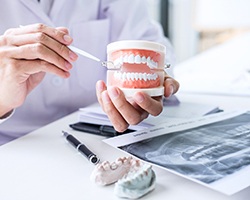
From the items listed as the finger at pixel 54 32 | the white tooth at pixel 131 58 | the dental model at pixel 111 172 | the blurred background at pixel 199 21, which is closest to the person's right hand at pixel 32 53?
the finger at pixel 54 32

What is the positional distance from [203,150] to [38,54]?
0.30m

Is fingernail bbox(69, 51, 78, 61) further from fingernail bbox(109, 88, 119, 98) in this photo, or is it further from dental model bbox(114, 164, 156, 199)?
dental model bbox(114, 164, 156, 199)

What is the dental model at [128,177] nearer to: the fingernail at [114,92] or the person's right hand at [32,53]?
the fingernail at [114,92]

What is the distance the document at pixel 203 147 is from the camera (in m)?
0.42

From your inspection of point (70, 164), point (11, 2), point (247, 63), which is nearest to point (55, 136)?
point (70, 164)

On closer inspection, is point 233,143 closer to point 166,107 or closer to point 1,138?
point 166,107

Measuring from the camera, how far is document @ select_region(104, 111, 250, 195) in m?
0.42

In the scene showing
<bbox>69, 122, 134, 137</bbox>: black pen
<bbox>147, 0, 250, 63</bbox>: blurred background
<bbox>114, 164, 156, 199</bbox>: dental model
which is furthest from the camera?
<bbox>147, 0, 250, 63</bbox>: blurred background

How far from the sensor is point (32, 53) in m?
0.57

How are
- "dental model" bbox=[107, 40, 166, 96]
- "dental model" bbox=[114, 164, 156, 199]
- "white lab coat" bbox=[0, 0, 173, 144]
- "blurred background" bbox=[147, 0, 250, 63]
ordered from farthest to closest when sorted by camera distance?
1. "blurred background" bbox=[147, 0, 250, 63]
2. "white lab coat" bbox=[0, 0, 173, 144]
3. "dental model" bbox=[107, 40, 166, 96]
4. "dental model" bbox=[114, 164, 156, 199]

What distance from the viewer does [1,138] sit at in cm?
85

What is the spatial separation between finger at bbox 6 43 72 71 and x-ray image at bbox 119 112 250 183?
0.18 metres

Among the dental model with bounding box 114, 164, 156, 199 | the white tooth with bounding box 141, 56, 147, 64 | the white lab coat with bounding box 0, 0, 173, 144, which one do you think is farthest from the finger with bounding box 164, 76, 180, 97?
the white lab coat with bounding box 0, 0, 173, 144

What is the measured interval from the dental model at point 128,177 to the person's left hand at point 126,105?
105mm
